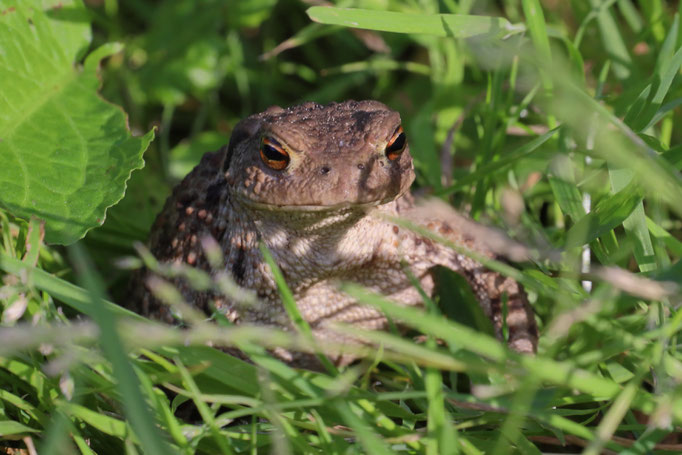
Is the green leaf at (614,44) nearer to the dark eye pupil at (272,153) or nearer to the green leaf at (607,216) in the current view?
the green leaf at (607,216)

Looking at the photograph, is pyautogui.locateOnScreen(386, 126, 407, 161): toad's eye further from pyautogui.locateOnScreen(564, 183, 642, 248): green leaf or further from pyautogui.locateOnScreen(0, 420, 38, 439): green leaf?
pyautogui.locateOnScreen(0, 420, 38, 439): green leaf

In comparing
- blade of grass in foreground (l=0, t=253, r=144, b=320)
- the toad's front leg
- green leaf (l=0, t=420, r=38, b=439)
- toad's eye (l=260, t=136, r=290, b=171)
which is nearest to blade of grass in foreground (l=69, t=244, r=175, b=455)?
blade of grass in foreground (l=0, t=253, r=144, b=320)

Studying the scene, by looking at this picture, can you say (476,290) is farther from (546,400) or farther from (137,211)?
(137,211)

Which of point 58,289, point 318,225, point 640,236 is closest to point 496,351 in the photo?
point 640,236

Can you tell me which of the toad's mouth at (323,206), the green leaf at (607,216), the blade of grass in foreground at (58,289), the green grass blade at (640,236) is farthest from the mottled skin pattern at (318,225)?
the blade of grass in foreground at (58,289)

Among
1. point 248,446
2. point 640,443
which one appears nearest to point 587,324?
point 640,443
